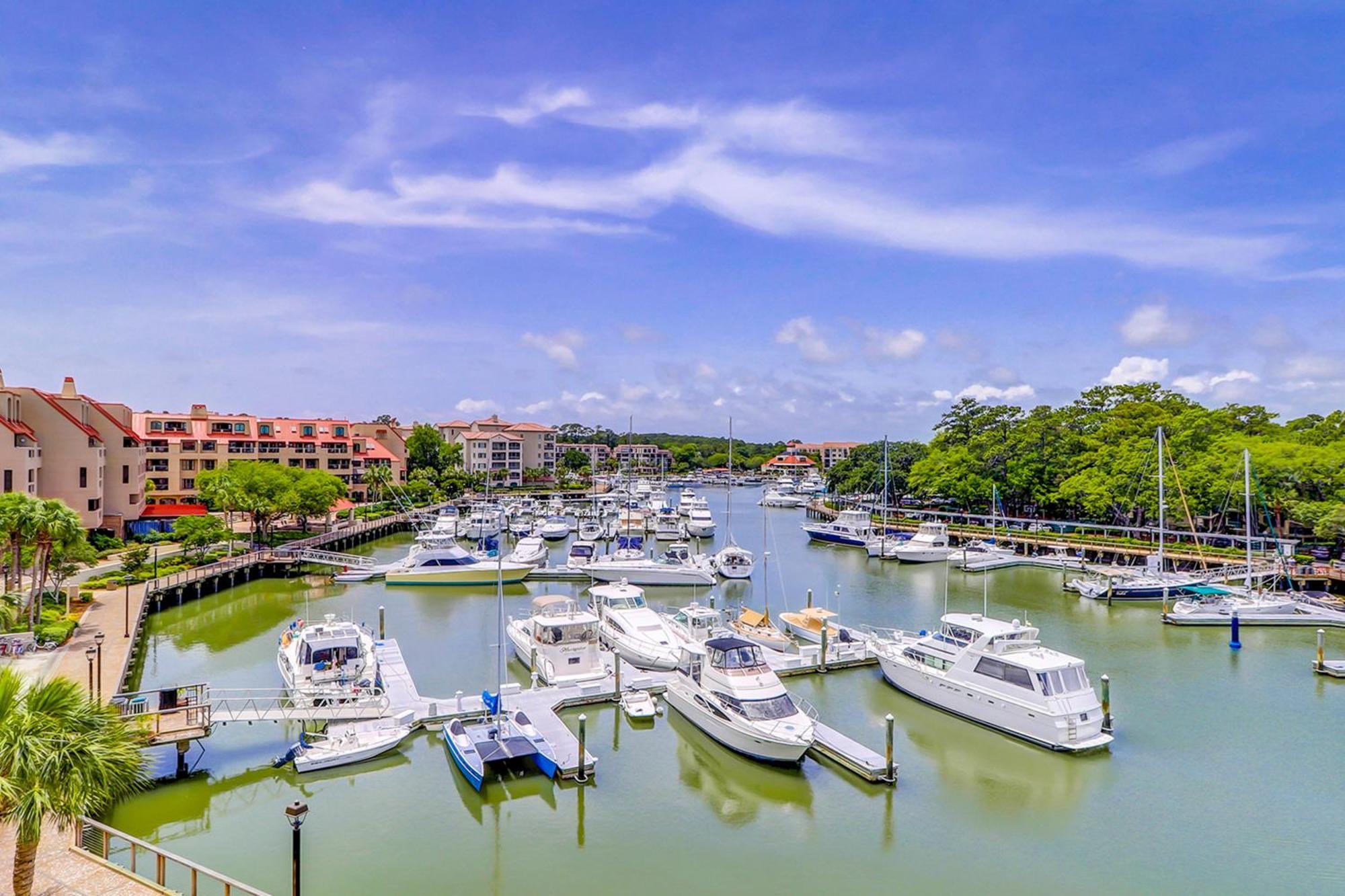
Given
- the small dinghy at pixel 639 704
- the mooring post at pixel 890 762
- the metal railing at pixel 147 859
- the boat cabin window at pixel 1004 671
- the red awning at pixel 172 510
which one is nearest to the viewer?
the metal railing at pixel 147 859

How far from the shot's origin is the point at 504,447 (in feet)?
448

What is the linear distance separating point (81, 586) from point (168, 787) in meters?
23.7

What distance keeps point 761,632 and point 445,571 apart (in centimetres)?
2224

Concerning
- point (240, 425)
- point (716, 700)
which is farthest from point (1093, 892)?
point (240, 425)

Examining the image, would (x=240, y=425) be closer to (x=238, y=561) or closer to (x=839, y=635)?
(x=238, y=561)

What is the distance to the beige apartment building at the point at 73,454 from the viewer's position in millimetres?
43156

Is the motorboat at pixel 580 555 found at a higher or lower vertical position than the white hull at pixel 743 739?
higher

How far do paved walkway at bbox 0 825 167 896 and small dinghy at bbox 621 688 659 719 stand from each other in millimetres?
13801

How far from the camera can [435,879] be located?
15805mm

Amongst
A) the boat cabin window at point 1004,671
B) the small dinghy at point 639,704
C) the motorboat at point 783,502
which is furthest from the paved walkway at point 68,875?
the motorboat at point 783,502

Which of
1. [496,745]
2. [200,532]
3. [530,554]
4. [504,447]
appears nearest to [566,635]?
[496,745]

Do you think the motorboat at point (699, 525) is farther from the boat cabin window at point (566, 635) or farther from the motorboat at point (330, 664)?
the motorboat at point (330, 664)

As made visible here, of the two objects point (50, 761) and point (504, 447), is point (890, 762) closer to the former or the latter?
point (50, 761)

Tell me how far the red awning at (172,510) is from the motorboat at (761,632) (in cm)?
4966
